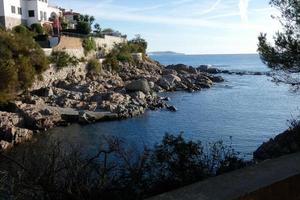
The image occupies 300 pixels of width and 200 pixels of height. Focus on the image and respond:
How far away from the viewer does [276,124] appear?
114 ft

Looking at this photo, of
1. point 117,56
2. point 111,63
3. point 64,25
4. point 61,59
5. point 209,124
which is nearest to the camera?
point 209,124

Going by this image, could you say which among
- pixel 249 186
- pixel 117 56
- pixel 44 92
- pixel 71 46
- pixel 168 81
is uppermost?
pixel 71 46

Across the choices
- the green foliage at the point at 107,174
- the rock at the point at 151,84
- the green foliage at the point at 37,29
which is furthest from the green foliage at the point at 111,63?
the green foliage at the point at 107,174

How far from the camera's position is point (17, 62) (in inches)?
1534

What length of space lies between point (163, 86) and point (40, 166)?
5345 cm

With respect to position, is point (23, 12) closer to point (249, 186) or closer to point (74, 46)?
Result: point (74, 46)

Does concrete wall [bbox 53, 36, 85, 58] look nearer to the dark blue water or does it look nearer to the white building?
the white building

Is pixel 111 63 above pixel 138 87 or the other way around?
above

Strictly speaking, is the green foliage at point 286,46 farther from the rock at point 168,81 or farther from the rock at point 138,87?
the rock at point 168,81

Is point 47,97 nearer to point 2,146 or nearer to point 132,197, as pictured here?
point 2,146

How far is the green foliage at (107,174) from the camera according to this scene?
18.8ft

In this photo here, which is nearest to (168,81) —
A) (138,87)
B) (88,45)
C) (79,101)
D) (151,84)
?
(151,84)

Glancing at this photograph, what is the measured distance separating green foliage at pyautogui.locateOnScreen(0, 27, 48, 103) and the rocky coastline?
1205 millimetres

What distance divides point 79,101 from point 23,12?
2111cm
